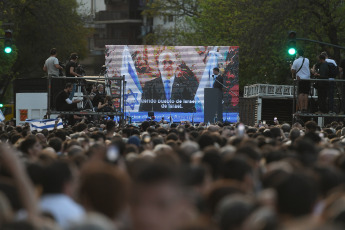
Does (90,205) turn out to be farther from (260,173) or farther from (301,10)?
(301,10)

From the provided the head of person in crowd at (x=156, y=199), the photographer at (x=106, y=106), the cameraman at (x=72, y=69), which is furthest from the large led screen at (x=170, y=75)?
the head of person in crowd at (x=156, y=199)

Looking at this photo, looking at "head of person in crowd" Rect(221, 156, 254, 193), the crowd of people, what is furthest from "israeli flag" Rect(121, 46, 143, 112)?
"head of person in crowd" Rect(221, 156, 254, 193)

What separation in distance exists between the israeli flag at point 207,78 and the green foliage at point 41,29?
21.6 metres

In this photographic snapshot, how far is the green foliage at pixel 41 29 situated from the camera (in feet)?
202

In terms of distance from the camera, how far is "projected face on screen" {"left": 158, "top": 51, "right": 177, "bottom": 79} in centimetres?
3919

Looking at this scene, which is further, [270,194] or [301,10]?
[301,10]

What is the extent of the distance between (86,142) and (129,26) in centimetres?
9615

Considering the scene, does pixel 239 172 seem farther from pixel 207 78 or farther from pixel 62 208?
pixel 207 78

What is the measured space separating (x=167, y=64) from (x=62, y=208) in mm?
32412

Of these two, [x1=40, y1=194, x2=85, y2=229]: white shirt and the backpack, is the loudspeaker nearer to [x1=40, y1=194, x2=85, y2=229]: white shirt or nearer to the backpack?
the backpack

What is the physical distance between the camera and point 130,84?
39.1 meters

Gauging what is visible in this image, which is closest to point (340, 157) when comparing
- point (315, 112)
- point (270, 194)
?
point (270, 194)

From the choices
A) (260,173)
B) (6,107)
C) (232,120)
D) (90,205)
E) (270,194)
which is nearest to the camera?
(90,205)

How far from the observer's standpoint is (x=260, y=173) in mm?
8906
